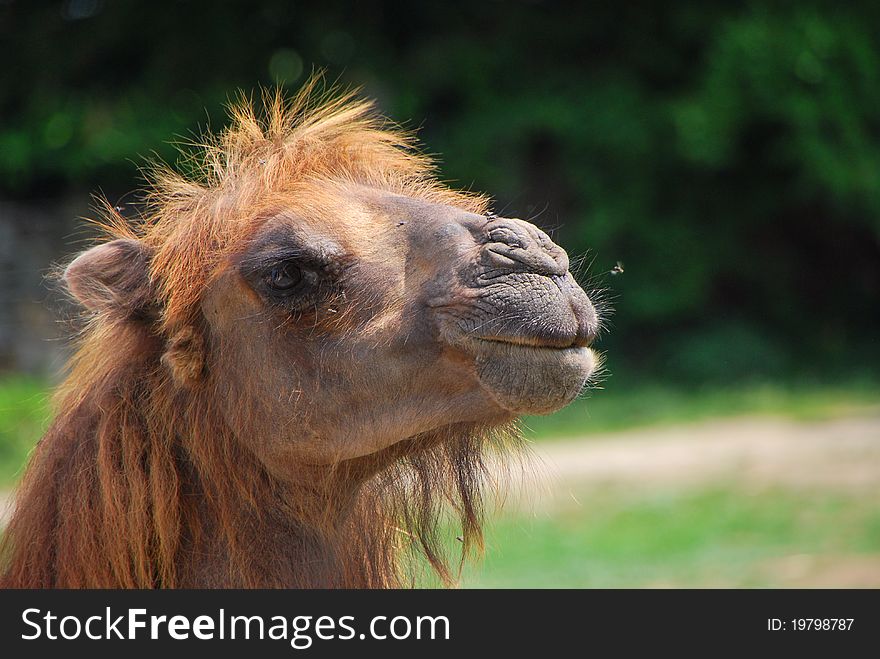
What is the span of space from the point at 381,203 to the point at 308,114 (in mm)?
794

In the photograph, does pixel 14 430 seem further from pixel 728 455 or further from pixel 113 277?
pixel 113 277

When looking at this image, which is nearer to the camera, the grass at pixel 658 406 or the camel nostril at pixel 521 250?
the camel nostril at pixel 521 250

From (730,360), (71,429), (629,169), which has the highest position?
(629,169)

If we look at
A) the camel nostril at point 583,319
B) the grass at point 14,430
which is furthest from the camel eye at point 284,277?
the grass at point 14,430

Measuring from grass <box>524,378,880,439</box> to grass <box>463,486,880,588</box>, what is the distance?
226 cm

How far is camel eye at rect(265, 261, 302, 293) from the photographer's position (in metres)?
3.12

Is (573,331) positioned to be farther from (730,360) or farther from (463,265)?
(730,360)

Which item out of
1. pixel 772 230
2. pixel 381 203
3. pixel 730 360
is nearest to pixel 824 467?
pixel 730 360

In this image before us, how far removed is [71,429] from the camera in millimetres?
3398

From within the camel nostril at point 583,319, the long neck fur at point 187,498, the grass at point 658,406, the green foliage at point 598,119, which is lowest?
the long neck fur at point 187,498

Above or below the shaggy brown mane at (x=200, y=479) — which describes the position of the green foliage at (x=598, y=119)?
above

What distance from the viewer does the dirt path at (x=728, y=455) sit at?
10.6 metres

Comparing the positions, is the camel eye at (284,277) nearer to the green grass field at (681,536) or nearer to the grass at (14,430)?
the green grass field at (681,536)

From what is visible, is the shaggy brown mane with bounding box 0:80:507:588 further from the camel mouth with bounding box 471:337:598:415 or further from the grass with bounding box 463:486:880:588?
the grass with bounding box 463:486:880:588
